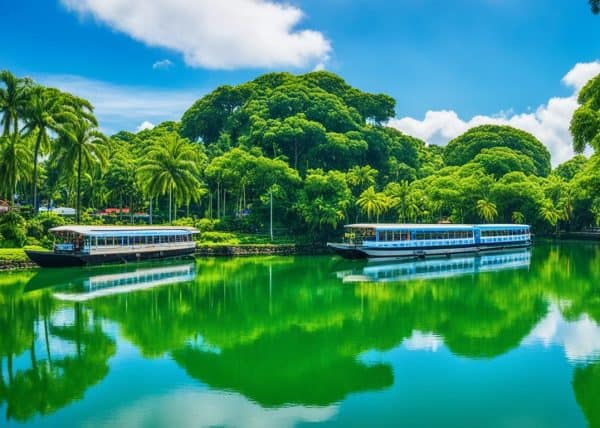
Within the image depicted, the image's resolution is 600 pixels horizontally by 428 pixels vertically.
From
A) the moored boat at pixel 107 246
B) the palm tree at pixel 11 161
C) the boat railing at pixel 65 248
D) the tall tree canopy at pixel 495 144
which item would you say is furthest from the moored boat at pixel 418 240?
the tall tree canopy at pixel 495 144

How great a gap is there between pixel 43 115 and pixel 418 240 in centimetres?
2979

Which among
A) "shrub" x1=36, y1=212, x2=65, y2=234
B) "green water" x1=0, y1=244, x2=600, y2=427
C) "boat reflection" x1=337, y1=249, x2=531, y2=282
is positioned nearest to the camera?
"green water" x1=0, y1=244, x2=600, y2=427

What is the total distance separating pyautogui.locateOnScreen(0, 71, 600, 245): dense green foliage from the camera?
129 feet

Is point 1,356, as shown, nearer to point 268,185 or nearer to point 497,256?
point 268,185

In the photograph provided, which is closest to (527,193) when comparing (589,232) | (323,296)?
(589,232)

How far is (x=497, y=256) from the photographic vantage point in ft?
148

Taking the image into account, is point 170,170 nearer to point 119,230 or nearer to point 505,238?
point 119,230

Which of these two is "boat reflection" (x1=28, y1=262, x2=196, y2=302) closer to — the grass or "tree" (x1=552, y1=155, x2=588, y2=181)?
the grass

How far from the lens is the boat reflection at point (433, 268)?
3050 cm

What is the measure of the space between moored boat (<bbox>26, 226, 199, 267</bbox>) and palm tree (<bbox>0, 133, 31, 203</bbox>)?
6.09m

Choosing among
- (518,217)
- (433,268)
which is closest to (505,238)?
(518,217)

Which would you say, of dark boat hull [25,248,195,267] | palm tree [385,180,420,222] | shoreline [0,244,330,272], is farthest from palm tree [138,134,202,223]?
palm tree [385,180,420,222]

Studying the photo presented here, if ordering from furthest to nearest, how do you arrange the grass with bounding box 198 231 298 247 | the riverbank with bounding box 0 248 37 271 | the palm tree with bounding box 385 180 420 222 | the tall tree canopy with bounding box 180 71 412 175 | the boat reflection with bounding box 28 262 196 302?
the tall tree canopy with bounding box 180 71 412 175
the palm tree with bounding box 385 180 420 222
the grass with bounding box 198 231 298 247
the riverbank with bounding box 0 248 37 271
the boat reflection with bounding box 28 262 196 302

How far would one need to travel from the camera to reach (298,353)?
14383mm
